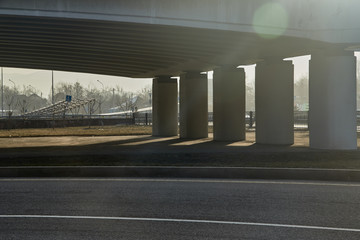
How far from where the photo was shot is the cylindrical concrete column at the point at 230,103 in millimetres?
29812

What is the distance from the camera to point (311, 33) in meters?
21.1

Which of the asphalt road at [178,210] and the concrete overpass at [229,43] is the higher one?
the concrete overpass at [229,43]

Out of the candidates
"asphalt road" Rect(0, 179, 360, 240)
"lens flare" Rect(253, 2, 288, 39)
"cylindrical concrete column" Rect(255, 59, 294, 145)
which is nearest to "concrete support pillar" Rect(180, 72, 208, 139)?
"cylindrical concrete column" Rect(255, 59, 294, 145)

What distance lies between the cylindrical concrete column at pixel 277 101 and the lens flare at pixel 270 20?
5917 mm

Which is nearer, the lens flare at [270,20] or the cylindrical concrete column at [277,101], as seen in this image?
the lens flare at [270,20]

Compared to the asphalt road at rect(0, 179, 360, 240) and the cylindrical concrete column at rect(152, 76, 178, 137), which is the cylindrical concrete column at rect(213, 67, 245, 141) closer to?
the cylindrical concrete column at rect(152, 76, 178, 137)

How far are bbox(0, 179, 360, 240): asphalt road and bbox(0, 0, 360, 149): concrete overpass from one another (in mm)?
8117

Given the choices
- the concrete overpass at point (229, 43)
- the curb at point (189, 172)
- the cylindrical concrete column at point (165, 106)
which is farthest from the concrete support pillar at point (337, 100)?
the cylindrical concrete column at point (165, 106)

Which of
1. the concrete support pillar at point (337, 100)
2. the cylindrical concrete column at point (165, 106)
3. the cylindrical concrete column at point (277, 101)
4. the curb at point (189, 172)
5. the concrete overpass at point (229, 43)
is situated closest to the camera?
the curb at point (189, 172)

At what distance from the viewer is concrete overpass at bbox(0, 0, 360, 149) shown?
19312mm

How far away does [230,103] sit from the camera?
2978cm

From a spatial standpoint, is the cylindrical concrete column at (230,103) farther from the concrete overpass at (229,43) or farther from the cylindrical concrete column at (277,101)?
the cylindrical concrete column at (277,101)

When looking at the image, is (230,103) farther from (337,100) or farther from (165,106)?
(337,100)

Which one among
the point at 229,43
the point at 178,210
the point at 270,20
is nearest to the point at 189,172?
the point at 178,210
